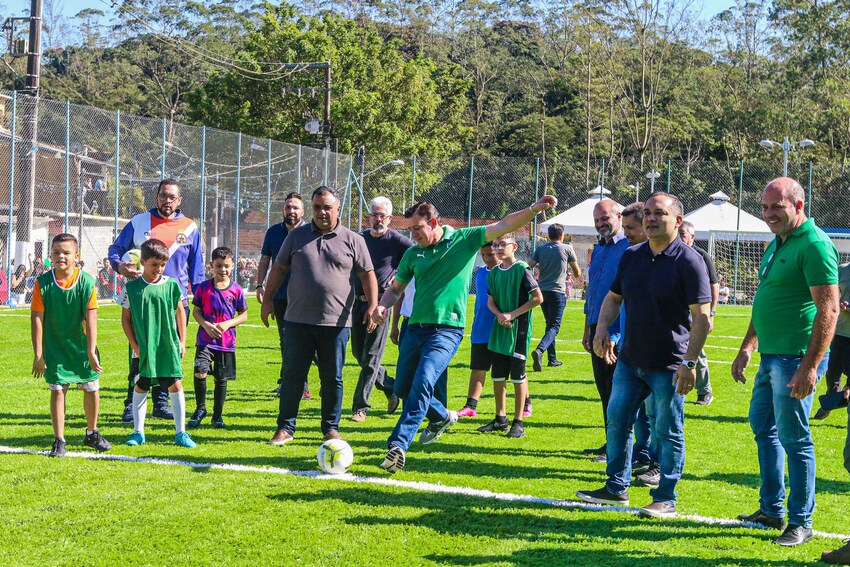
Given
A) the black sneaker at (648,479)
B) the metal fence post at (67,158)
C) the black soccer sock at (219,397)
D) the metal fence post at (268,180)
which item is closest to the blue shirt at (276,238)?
the black soccer sock at (219,397)

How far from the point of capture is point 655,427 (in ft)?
19.7

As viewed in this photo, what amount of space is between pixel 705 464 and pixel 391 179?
109ft

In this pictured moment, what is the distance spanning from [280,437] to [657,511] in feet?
10.4

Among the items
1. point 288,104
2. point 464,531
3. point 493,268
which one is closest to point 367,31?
point 288,104

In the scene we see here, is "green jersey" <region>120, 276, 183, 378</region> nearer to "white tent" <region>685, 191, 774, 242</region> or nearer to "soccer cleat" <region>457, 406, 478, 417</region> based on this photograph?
"soccer cleat" <region>457, 406, 478, 417</region>

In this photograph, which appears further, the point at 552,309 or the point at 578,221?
the point at 578,221

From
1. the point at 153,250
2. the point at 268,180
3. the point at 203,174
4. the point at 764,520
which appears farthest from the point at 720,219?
the point at 764,520

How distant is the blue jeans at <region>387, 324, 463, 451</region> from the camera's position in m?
6.98

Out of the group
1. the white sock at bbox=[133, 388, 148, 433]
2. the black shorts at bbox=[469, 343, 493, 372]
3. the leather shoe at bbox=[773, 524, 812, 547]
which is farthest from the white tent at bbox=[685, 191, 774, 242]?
the leather shoe at bbox=[773, 524, 812, 547]

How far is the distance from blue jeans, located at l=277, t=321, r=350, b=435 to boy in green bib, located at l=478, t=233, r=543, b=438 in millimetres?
1516

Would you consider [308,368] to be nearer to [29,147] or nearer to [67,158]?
[29,147]

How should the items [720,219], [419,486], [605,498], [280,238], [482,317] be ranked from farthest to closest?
1. [720,219]
2. [280,238]
3. [482,317]
4. [419,486]
5. [605,498]

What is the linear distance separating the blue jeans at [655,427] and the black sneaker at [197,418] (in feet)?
12.7

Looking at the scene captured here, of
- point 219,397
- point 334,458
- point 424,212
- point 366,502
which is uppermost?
point 424,212
